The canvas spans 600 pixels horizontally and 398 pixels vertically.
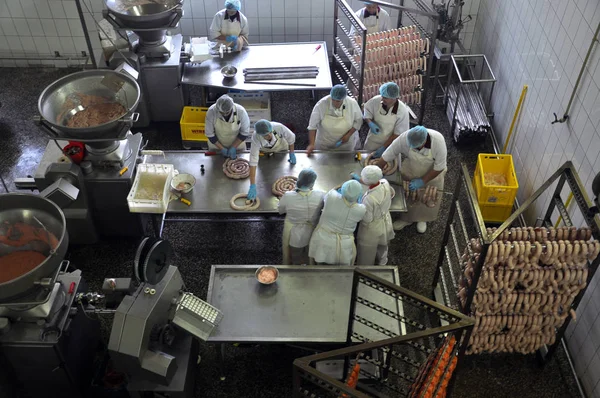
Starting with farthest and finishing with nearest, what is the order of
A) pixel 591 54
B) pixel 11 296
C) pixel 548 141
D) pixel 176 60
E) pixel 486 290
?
pixel 176 60, pixel 548 141, pixel 591 54, pixel 486 290, pixel 11 296

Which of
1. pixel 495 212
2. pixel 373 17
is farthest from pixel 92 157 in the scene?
pixel 495 212

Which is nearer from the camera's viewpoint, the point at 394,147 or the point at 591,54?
the point at 591,54

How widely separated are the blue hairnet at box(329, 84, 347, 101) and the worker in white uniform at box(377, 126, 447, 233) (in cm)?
76

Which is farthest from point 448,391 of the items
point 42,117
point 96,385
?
point 42,117

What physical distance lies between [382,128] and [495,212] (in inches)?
62.4

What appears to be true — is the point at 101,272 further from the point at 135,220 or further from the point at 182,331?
the point at 182,331

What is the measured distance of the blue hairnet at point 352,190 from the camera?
16.3 ft

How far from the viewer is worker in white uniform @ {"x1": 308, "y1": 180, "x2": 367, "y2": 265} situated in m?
5.12

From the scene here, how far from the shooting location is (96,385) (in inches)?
188

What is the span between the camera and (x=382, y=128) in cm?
644

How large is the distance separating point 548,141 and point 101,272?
489 cm

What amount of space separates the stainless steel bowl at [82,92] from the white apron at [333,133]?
6.73ft

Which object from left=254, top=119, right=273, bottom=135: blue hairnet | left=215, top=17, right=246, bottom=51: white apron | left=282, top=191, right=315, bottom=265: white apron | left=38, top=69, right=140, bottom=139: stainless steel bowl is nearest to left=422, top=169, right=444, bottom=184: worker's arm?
left=282, top=191, right=315, bottom=265: white apron

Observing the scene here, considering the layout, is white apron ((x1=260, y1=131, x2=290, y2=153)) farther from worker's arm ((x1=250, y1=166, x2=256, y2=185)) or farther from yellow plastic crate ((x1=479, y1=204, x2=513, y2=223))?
yellow plastic crate ((x1=479, y1=204, x2=513, y2=223))
